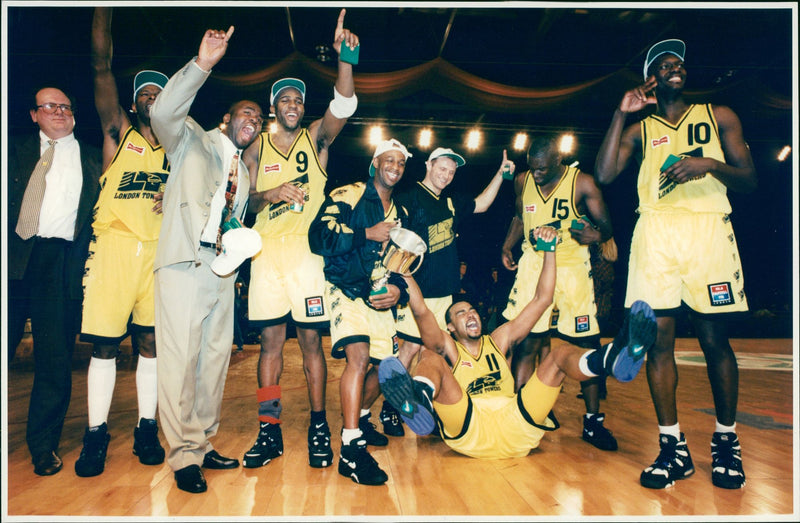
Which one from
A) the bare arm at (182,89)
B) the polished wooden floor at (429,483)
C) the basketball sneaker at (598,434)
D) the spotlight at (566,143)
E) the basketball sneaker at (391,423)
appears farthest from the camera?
the spotlight at (566,143)

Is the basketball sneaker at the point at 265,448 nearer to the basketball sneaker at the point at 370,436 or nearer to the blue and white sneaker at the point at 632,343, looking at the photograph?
the basketball sneaker at the point at 370,436

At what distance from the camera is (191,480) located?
2.14 metres

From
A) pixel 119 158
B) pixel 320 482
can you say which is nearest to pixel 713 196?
pixel 320 482

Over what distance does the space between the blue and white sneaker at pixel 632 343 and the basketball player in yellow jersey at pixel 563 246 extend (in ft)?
3.34

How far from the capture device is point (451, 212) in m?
3.43

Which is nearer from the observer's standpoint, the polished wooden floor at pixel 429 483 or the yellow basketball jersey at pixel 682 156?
the polished wooden floor at pixel 429 483

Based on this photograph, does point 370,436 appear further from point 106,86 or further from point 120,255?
point 106,86

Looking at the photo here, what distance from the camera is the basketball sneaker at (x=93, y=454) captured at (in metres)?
2.37

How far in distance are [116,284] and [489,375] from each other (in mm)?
2126

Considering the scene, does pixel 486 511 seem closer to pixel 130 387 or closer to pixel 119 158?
pixel 119 158

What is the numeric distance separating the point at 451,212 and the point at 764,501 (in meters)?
2.27

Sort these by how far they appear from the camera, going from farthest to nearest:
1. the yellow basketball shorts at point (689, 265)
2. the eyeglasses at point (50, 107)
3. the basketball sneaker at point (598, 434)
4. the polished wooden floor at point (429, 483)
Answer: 1. the basketball sneaker at point (598, 434)
2. the eyeglasses at point (50, 107)
3. the yellow basketball shorts at point (689, 265)
4. the polished wooden floor at point (429, 483)

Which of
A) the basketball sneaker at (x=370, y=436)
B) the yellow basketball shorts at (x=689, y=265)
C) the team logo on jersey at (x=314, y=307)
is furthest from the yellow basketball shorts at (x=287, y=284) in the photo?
the yellow basketball shorts at (x=689, y=265)

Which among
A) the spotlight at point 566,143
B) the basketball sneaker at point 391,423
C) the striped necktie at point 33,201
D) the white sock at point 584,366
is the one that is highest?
the spotlight at point 566,143
